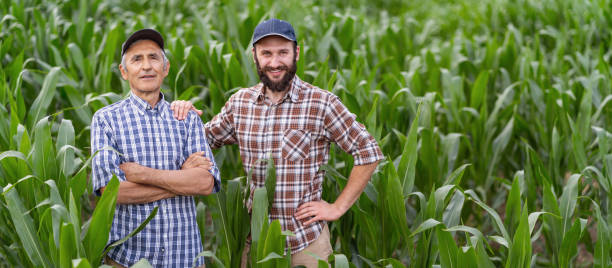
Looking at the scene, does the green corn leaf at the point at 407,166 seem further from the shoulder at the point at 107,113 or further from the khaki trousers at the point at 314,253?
the shoulder at the point at 107,113

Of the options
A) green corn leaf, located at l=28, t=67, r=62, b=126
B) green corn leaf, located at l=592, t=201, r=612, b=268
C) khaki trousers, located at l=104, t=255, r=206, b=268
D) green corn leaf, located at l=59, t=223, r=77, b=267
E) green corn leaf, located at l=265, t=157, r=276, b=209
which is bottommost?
green corn leaf, located at l=592, t=201, r=612, b=268

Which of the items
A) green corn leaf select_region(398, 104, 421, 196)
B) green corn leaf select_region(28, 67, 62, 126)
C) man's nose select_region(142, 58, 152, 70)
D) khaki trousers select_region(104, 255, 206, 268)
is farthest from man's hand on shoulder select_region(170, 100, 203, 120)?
green corn leaf select_region(28, 67, 62, 126)

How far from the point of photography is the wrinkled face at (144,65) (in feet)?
6.13

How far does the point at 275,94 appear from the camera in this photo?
6.75 ft

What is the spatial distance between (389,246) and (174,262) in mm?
1030

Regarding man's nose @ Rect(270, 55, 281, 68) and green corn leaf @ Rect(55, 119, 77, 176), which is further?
green corn leaf @ Rect(55, 119, 77, 176)

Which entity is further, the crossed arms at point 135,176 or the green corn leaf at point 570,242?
the green corn leaf at point 570,242

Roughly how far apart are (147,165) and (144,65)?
1.00 ft

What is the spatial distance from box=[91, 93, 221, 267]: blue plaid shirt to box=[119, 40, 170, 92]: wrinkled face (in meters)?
0.05

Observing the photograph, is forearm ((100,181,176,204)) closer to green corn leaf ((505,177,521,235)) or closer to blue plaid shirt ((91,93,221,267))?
blue plaid shirt ((91,93,221,267))

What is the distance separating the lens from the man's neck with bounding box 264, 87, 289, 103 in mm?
2041

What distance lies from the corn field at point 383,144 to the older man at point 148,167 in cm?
9

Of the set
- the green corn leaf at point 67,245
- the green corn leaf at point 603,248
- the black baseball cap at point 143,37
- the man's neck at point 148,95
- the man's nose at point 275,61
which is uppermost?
the black baseball cap at point 143,37

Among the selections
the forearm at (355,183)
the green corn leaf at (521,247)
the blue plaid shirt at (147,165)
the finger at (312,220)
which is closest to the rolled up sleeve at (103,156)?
the blue plaid shirt at (147,165)
